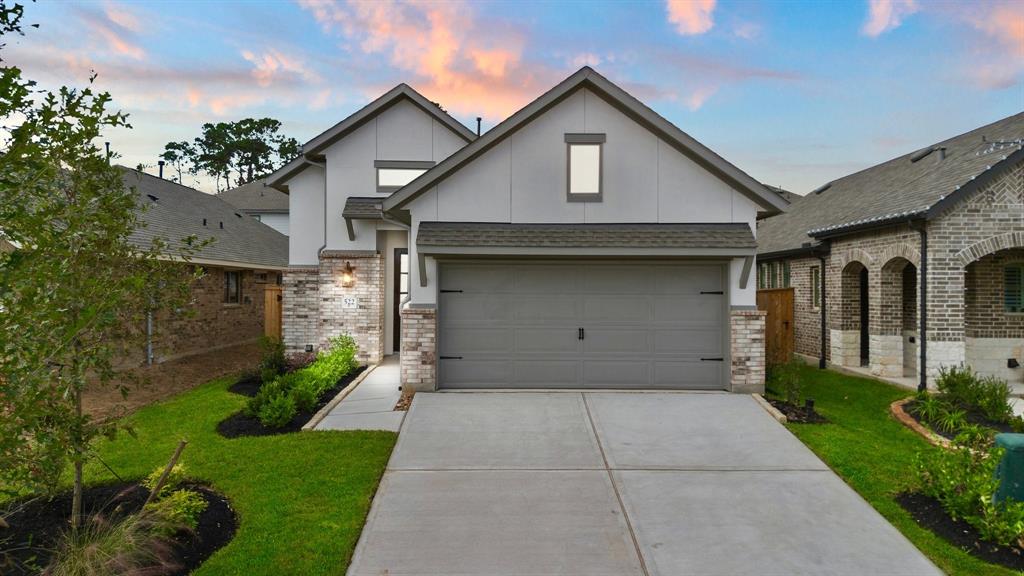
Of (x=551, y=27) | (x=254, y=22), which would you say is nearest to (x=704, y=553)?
(x=551, y=27)

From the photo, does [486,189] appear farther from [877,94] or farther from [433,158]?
[877,94]

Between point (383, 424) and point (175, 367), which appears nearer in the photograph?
point (383, 424)

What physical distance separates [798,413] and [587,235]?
481cm

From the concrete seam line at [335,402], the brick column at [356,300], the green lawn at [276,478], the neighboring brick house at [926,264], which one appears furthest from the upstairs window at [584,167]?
the neighboring brick house at [926,264]

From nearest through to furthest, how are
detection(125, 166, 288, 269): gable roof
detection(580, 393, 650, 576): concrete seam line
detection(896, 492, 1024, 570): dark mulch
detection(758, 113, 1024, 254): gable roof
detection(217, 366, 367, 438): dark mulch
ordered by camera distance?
detection(580, 393, 650, 576): concrete seam line < detection(896, 492, 1024, 570): dark mulch < detection(217, 366, 367, 438): dark mulch < detection(758, 113, 1024, 254): gable roof < detection(125, 166, 288, 269): gable roof

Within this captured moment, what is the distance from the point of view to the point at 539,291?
1001 cm

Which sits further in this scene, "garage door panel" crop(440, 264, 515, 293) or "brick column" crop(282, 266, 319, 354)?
"brick column" crop(282, 266, 319, 354)

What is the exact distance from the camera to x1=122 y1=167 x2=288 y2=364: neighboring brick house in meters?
15.9

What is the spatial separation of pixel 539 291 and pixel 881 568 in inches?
260

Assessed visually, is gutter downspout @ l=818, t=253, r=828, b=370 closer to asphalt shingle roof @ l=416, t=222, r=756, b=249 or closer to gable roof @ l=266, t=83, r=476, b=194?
→ asphalt shingle roof @ l=416, t=222, r=756, b=249

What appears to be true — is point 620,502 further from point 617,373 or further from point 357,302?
point 357,302

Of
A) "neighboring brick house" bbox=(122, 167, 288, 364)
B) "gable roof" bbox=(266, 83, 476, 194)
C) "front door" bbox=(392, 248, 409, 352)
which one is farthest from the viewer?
"neighboring brick house" bbox=(122, 167, 288, 364)

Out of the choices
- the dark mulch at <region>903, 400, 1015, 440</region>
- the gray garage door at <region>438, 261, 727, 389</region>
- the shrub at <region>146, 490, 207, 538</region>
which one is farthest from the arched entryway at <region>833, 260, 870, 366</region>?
the shrub at <region>146, 490, 207, 538</region>

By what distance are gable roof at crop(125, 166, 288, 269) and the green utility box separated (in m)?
18.0
